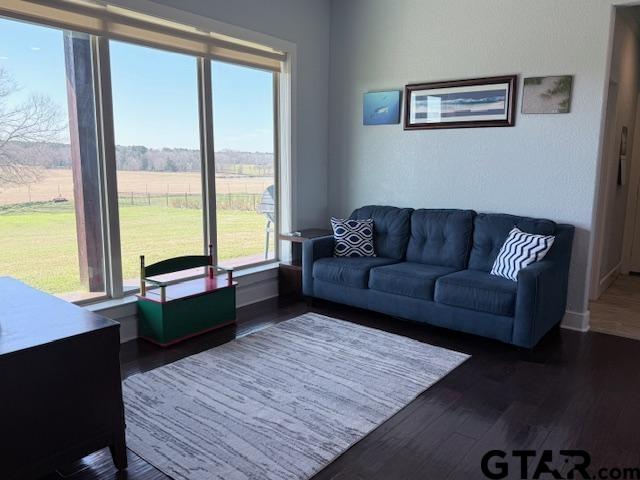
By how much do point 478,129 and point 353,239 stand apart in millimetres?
1463

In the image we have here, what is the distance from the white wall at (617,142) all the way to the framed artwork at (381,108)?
182 cm

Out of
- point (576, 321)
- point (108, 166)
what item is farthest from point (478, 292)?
point (108, 166)

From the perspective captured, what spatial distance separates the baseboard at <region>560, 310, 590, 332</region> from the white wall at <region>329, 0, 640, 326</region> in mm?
27

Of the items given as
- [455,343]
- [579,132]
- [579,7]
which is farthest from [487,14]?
[455,343]

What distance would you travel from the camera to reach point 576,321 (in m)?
3.76

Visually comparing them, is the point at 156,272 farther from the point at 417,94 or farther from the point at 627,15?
the point at 627,15

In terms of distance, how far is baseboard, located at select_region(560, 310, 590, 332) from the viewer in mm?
3736

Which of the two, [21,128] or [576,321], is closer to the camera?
[21,128]

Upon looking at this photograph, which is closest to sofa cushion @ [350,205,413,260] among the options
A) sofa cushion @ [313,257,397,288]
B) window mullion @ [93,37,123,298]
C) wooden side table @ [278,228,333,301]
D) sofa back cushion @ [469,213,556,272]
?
sofa cushion @ [313,257,397,288]

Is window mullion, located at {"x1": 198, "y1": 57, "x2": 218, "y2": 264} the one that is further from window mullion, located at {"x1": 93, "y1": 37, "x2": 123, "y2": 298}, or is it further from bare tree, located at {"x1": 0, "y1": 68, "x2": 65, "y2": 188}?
bare tree, located at {"x1": 0, "y1": 68, "x2": 65, "y2": 188}

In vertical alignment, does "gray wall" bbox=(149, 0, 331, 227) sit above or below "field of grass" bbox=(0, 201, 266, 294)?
above

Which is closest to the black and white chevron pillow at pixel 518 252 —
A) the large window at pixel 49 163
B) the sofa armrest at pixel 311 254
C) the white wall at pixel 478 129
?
the white wall at pixel 478 129

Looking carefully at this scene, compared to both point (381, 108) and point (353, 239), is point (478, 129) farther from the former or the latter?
point (353, 239)

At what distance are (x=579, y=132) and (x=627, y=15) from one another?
1394 mm
